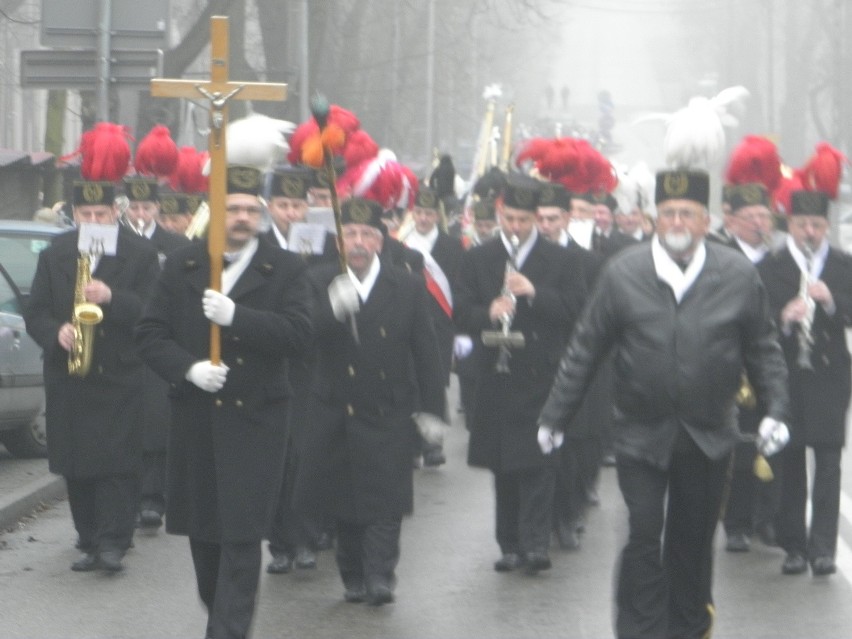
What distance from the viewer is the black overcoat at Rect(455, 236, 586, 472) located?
10328mm

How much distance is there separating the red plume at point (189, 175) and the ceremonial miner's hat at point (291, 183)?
2.44 meters

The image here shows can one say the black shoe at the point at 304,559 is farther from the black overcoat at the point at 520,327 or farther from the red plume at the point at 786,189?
the red plume at the point at 786,189

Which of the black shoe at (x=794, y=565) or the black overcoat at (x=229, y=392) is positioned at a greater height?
the black overcoat at (x=229, y=392)

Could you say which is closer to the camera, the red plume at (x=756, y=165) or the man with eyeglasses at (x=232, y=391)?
the man with eyeglasses at (x=232, y=391)

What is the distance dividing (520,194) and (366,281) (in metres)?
1.21

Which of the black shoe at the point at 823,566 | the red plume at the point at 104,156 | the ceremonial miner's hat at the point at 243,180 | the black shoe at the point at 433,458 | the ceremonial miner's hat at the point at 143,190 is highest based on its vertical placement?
the ceremonial miner's hat at the point at 243,180

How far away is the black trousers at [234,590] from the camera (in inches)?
301

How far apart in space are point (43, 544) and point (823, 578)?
398cm

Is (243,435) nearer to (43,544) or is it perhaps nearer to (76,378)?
(76,378)

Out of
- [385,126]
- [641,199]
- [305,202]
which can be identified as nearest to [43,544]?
[305,202]

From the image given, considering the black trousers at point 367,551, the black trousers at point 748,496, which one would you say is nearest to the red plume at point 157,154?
the black trousers at point 367,551

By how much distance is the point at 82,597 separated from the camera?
9.45 metres

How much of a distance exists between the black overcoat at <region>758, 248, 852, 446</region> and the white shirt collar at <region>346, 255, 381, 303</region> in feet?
6.53

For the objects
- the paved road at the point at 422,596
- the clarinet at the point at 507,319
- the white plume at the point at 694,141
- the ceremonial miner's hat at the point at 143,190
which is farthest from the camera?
the ceremonial miner's hat at the point at 143,190
